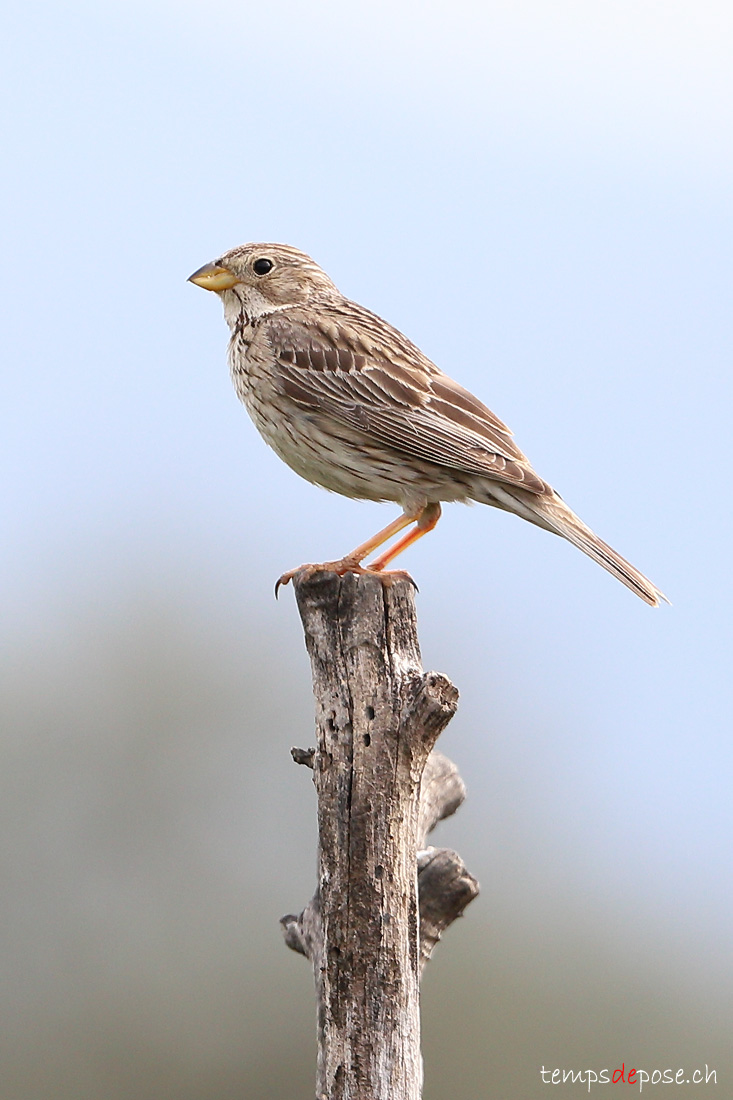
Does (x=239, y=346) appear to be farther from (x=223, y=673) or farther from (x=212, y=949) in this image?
(x=223, y=673)

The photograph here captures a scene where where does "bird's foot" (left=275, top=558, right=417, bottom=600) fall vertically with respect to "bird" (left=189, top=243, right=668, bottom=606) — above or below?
below

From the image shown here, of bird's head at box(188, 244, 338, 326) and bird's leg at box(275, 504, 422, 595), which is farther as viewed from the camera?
bird's head at box(188, 244, 338, 326)

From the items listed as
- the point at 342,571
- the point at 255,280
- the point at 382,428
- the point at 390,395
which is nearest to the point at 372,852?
the point at 342,571

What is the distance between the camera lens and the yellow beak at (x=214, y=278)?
8695 millimetres

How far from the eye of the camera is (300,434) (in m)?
7.87

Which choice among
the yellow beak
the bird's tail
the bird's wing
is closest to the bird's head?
the yellow beak

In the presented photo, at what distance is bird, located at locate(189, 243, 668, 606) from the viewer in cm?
750

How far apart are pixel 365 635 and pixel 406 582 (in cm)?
40

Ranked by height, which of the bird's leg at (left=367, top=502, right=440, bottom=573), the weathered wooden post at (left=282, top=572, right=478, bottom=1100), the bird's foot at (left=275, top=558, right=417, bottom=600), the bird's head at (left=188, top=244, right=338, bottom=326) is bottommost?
the weathered wooden post at (left=282, top=572, right=478, bottom=1100)

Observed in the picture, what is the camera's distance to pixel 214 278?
8.71 meters

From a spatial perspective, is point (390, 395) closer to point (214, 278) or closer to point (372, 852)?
point (214, 278)

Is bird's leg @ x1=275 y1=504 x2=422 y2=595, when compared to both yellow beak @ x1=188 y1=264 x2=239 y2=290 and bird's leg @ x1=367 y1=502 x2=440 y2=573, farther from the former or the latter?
yellow beak @ x1=188 y1=264 x2=239 y2=290

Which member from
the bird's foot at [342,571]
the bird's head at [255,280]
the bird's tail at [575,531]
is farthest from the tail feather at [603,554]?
the bird's head at [255,280]

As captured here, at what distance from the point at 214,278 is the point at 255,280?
0.81 feet
